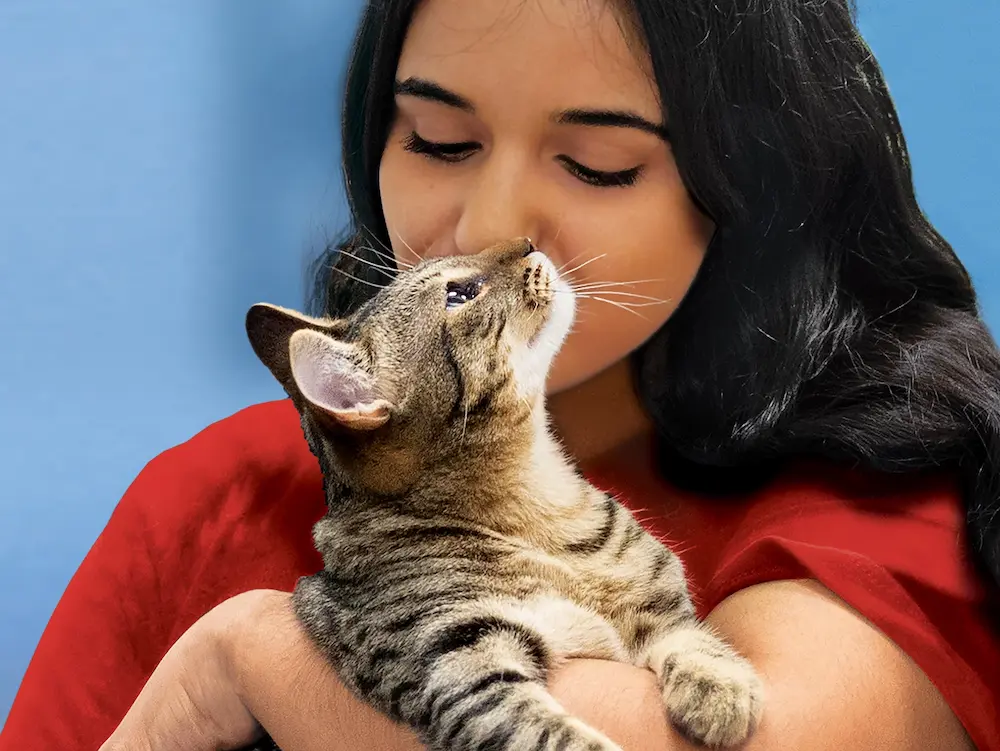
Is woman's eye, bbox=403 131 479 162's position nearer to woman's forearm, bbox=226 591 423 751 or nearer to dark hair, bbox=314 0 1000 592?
dark hair, bbox=314 0 1000 592

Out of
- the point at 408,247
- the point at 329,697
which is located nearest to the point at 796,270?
the point at 408,247

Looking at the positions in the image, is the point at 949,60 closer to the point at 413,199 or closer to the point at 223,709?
the point at 413,199

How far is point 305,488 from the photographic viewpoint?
4.19ft

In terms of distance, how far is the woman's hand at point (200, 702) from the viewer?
1.04 m

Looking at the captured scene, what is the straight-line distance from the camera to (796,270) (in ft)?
3.86

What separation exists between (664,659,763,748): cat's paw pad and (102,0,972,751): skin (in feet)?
0.04

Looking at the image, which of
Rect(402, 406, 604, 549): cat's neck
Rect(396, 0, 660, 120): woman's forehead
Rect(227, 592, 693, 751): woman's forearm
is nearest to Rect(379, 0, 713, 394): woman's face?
Rect(396, 0, 660, 120): woman's forehead

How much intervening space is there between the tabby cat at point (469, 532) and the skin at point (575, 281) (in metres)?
0.03

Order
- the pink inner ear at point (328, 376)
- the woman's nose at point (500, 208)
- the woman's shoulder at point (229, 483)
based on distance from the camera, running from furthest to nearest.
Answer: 1. the woman's shoulder at point (229, 483)
2. the woman's nose at point (500, 208)
3. the pink inner ear at point (328, 376)

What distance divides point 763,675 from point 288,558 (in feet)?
1.98

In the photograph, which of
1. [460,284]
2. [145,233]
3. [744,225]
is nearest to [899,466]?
[744,225]

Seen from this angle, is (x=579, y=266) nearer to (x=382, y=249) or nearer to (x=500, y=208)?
(x=500, y=208)

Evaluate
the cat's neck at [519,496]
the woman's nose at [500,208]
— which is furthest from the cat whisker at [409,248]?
the cat's neck at [519,496]

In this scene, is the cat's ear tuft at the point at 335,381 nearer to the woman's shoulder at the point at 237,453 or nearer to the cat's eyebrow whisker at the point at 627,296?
the cat's eyebrow whisker at the point at 627,296
